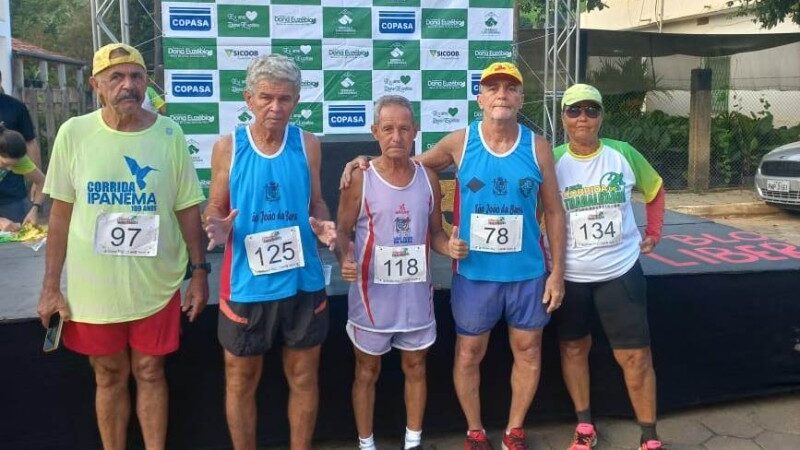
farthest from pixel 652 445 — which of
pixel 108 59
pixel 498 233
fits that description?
pixel 108 59

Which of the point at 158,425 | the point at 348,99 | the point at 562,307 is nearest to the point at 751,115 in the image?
the point at 348,99

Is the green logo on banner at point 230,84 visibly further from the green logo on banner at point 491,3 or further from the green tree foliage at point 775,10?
the green tree foliage at point 775,10

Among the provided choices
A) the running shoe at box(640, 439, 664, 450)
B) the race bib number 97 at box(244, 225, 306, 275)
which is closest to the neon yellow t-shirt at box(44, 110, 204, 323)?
the race bib number 97 at box(244, 225, 306, 275)

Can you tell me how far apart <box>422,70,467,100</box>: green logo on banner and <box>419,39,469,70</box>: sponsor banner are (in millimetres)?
53

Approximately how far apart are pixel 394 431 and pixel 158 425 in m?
1.06

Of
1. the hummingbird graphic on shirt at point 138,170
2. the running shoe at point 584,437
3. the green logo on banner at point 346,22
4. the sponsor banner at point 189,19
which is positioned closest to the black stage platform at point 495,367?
the running shoe at point 584,437

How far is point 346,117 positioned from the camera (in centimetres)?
782

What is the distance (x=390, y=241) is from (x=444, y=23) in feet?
18.5

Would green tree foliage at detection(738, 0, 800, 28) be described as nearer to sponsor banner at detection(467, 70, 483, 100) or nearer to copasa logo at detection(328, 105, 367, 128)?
sponsor banner at detection(467, 70, 483, 100)

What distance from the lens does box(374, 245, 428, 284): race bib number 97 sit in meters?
2.79

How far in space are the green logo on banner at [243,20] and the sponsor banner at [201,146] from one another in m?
1.02

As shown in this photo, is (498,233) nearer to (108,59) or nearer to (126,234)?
(126,234)

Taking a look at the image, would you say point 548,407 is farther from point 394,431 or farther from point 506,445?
point 394,431

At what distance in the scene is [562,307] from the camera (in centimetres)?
305
